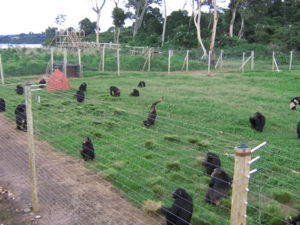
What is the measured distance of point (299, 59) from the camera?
97.0 ft

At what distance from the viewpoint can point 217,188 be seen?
197 inches

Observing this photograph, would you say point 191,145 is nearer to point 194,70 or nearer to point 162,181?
point 162,181

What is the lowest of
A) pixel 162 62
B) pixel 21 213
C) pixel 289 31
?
pixel 21 213

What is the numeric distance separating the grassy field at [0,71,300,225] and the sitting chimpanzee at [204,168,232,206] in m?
0.11

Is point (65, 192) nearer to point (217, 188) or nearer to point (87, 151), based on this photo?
point (87, 151)

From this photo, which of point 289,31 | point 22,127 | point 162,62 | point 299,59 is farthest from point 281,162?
point 289,31

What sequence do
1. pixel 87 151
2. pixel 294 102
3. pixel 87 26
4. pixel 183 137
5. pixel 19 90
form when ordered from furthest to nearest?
1. pixel 87 26
2. pixel 19 90
3. pixel 294 102
4. pixel 183 137
5. pixel 87 151

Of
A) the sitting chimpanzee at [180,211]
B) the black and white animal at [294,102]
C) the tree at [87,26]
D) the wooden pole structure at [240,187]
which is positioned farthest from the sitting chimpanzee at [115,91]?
the tree at [87,26]

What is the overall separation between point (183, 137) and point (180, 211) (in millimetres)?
3967

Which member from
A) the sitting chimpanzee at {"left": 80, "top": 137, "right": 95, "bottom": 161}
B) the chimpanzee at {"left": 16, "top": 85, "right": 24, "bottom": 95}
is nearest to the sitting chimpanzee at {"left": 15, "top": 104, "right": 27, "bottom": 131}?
the sitting chimpanzee at {"left": 80, "top": 137, "right": 95, "bottom": 161}

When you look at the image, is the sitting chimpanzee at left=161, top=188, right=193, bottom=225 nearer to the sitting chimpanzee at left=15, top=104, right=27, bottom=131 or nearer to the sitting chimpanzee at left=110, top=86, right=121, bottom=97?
the sitting chimpanzee at left=15, top=104, right=27, bottom=131

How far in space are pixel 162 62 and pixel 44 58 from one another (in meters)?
9.94

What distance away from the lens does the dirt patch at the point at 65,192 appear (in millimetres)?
4602

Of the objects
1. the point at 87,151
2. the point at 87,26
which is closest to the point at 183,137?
the point at 87,151
